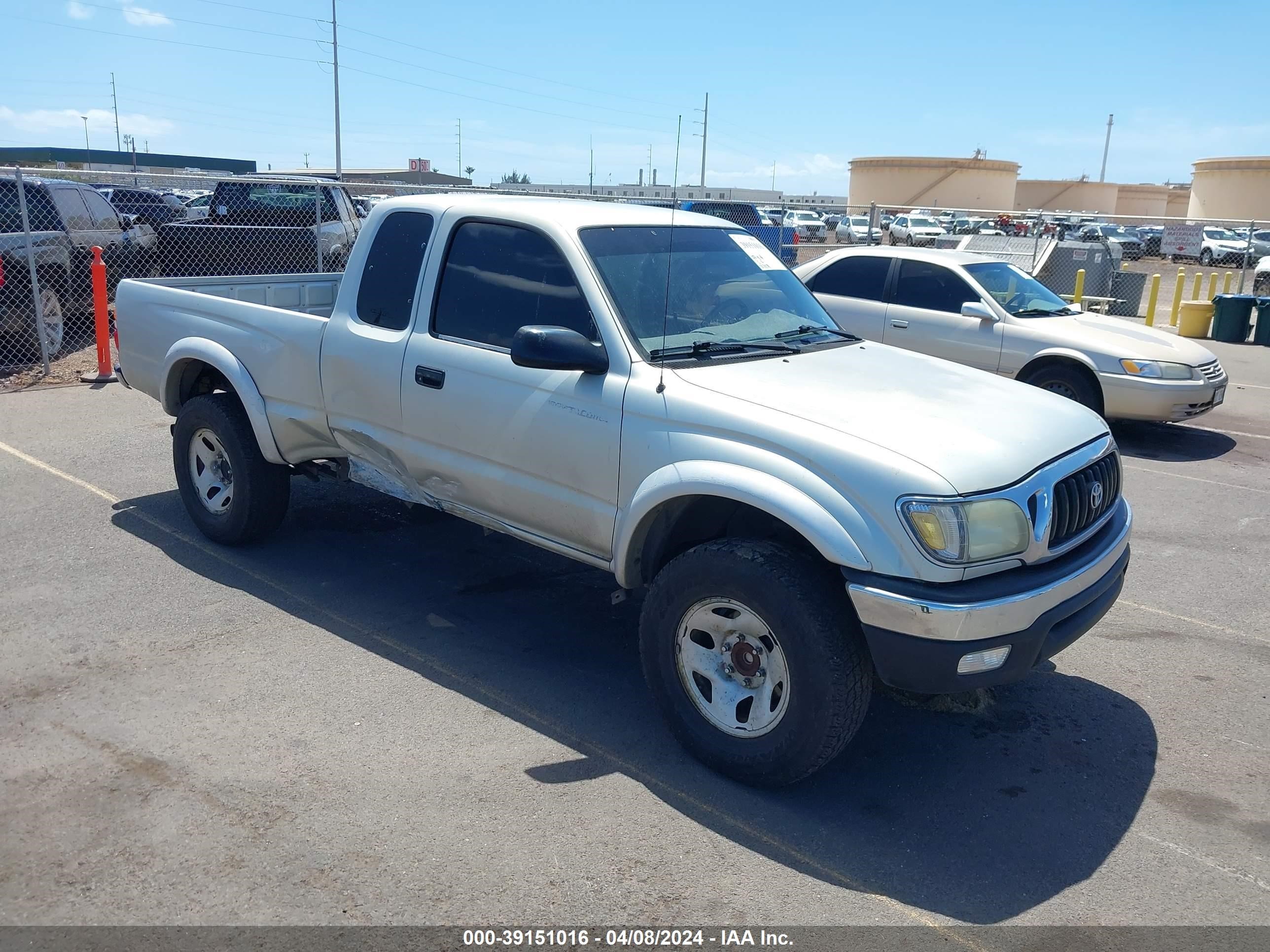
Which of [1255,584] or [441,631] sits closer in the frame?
[441,631]

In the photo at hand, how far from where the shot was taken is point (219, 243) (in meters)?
13.4

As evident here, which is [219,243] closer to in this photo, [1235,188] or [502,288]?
[502,288]

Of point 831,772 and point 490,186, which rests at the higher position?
point 490,186

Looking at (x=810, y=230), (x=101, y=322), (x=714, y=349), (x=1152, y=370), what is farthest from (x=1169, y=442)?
(x=810, y=230)

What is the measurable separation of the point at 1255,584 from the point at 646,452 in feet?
14.0

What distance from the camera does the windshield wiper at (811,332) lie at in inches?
186

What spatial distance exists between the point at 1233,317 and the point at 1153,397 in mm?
8833

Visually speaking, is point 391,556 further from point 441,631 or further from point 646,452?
point 646,452

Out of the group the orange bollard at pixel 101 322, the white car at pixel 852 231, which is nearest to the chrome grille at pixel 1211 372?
the orange bollard at pixel 101 322

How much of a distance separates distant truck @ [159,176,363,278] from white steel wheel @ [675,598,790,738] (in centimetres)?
930

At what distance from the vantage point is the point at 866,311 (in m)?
10.7

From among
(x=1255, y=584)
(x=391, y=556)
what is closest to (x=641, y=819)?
(x=391, y=556)

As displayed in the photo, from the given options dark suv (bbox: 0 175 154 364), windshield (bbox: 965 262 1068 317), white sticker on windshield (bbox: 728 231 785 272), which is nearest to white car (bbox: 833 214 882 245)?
windshield (bbox: 965 262 1068 317)

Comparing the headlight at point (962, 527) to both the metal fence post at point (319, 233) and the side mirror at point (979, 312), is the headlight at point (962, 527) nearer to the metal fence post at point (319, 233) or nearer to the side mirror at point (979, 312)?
the side mirror at point (979, 312)
